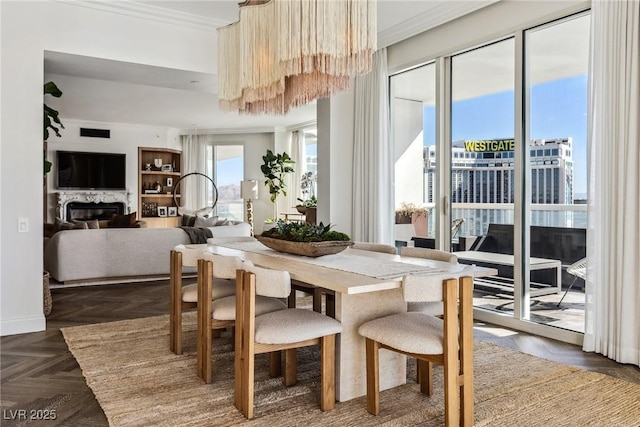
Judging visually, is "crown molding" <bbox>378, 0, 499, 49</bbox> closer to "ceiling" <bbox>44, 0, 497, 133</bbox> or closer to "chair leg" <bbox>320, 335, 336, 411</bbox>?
"ceiling" <bbox>44, 0, 497, 133</bbox>

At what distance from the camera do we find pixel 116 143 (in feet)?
34.5

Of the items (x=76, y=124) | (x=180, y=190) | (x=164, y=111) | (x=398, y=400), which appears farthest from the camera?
(x=180, y=190)

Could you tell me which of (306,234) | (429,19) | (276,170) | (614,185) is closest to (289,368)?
(306,234)

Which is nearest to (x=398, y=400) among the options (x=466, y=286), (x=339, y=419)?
(x=339, y=419)

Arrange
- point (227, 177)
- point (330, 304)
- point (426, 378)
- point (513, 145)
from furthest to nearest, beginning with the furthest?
point (227, 177), point (513, 145), point (330, 304), point (426, 378)

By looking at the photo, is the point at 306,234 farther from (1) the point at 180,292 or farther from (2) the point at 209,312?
(1) the point at 180,292

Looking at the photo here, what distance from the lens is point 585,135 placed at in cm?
365

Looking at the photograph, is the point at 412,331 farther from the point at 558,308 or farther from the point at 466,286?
the point at 558,308

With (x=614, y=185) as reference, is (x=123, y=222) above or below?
below

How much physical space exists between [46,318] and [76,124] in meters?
6.90

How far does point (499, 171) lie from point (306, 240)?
7.02 ft

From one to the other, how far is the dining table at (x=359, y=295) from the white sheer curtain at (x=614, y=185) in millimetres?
1224

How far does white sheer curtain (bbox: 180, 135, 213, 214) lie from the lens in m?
11.2

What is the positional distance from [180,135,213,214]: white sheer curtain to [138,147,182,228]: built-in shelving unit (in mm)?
175
